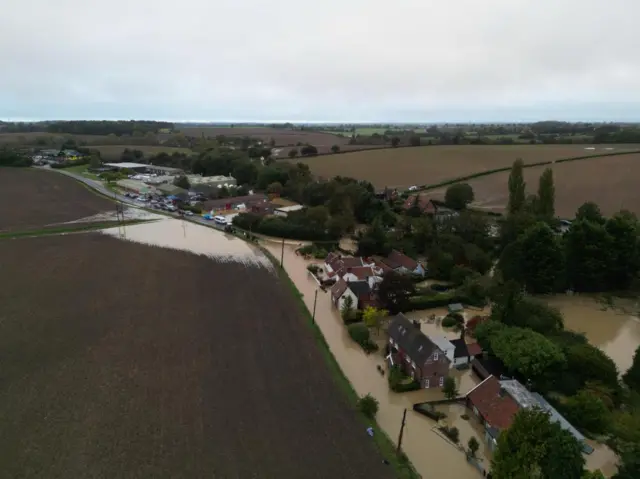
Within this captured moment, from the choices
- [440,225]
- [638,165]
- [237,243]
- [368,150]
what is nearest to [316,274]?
[237,243]

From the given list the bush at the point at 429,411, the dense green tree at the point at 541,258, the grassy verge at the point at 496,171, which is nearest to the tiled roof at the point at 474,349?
the bush at the point at 429,411

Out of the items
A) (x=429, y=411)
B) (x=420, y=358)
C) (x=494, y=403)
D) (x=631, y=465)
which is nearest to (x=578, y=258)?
(x=420, y=358)

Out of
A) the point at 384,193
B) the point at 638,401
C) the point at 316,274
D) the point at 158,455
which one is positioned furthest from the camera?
the point at 384,193

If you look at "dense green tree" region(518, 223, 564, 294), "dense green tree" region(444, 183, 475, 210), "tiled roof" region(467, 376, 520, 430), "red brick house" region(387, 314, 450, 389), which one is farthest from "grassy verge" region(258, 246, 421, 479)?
"dense green tree" region(444, 183, 475, 210)

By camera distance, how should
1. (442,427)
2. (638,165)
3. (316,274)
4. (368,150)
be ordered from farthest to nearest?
(368,150) < (638,165) < (316,274) < (442,427)

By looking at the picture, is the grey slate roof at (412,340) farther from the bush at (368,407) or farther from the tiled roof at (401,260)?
the tiled roof at (401,260)

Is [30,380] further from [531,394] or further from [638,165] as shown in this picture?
[638,165]

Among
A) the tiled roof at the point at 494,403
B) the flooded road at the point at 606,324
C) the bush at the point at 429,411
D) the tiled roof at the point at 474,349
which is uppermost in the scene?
the tiled roof at the point at 494,403
